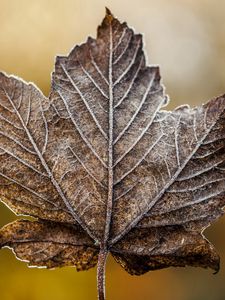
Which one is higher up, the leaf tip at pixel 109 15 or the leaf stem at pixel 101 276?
the leaf tip at pixel 109 15

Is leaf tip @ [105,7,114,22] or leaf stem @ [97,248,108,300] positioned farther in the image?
leaf tip @ [105,7,114,22]

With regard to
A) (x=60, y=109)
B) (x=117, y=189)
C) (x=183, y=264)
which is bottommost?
(x=183, y=264)

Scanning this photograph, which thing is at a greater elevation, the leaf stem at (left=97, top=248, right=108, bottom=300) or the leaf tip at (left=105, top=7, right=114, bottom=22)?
the leaf tip at (left=105, top=7, right=114, bottom=22)

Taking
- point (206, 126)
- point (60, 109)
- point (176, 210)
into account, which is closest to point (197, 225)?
point (176, 210)

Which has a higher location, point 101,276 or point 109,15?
point 109,15

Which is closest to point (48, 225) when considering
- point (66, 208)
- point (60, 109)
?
point (66, 208)

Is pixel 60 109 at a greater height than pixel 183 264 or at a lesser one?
greater

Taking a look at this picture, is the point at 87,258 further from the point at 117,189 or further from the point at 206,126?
the point at 206,126

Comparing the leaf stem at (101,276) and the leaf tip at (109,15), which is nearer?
the leaf stem at (101,276)

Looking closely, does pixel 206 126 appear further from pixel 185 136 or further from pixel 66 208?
pixel 66 208
